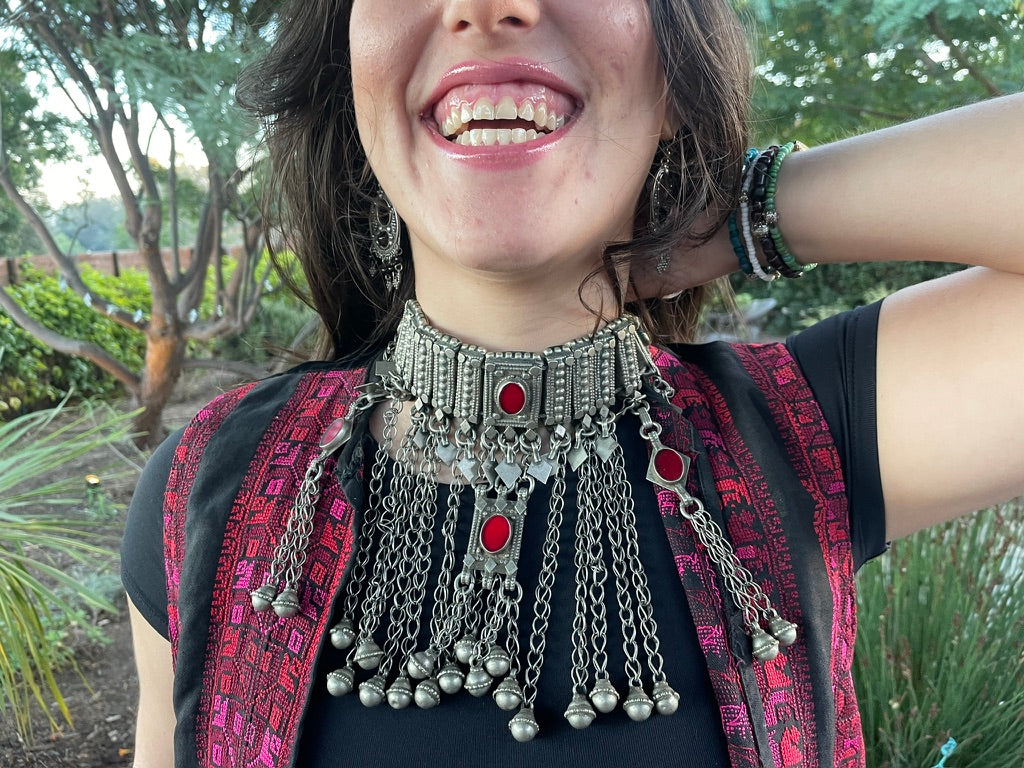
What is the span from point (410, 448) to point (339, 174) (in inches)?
22.3

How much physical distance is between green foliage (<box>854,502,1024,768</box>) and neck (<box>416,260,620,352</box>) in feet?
4.26

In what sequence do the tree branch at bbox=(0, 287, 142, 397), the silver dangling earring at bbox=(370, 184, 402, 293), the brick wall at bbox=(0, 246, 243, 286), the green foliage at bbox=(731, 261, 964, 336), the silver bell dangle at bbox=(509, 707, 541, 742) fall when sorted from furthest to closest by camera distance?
the green foliage at bbox=(731, 261, 964, 336) < the brick wall at bbox=(0, 246, 243, 286) < the tree branch at bbox=(0, 287, 142, 397) < the silver dangling earring at bbox=(370, 184, 402, 293) < the silver bell dangle at bbox=(509, 707, 541, 742)

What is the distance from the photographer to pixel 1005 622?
2.00 m

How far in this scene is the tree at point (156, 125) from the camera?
2494 mm

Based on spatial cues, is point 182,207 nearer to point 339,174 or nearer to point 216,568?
point 339,174

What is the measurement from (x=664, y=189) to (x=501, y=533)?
1.87ft

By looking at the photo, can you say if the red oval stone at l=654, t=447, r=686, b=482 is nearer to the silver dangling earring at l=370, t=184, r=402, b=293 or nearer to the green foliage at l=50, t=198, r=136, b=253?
the silver dangling earring at l=370, t=184, r=402, b=293

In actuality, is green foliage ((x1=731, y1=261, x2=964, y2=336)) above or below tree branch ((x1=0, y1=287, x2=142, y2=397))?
above

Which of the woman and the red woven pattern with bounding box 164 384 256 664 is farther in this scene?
the red woven pattern with bounding box 164 384 256 664

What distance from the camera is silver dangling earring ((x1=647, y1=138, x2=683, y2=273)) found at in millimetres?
1178

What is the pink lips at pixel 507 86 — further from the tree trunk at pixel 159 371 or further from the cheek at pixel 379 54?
the tree trunk at pixel 159 371

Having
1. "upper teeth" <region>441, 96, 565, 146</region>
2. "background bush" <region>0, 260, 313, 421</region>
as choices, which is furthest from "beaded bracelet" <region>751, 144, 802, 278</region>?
"background bush" <region>0, 260, 313, 421</region>

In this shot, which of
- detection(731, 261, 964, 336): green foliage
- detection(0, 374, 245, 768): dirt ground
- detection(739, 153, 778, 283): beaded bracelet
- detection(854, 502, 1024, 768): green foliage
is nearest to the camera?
detection(739, 153, 778, 283): beaded bracelet

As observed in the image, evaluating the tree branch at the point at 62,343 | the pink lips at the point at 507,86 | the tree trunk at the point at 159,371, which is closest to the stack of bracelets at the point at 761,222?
the pink lips at the point at 507,86
